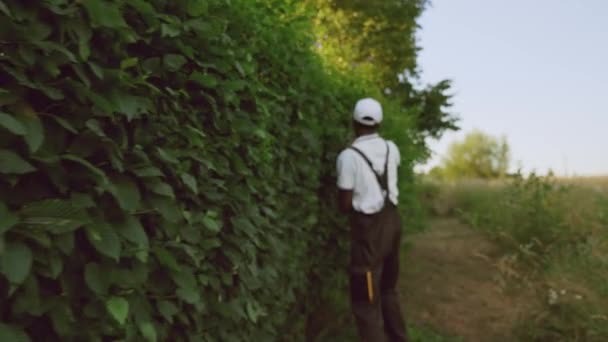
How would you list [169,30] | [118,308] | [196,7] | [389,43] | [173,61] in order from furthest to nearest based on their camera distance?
1. [389,43]
2. [196,7]
3. [173,61]
4. [169,30]
5. [118,308]

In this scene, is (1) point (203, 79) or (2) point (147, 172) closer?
(2) point (147, 172)

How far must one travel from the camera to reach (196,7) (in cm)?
284

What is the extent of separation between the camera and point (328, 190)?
662cm

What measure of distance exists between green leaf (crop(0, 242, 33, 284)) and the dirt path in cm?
605

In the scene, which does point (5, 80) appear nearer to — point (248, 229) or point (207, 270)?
point (207, 270)

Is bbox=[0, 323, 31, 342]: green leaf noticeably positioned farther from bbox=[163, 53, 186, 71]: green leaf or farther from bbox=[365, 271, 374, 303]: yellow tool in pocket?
bbox=[365, 271, 374, 303]: yellow tool in pocket

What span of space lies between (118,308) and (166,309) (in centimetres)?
45

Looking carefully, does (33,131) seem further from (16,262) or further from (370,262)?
(370,262)

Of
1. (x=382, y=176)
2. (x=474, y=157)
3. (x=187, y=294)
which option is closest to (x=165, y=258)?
(x=187, y=294)

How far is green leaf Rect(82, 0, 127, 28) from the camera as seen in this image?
6.86 feet

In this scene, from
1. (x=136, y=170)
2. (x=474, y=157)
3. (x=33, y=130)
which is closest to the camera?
(x=33, y=130)

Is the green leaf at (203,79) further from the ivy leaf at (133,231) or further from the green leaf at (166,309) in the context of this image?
the green leaf at (166,309)

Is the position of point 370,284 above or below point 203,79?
below

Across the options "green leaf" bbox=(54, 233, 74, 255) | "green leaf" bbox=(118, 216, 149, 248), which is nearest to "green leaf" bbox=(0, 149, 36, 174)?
"green leaf" bbox=(54, 233, 74, 255)
